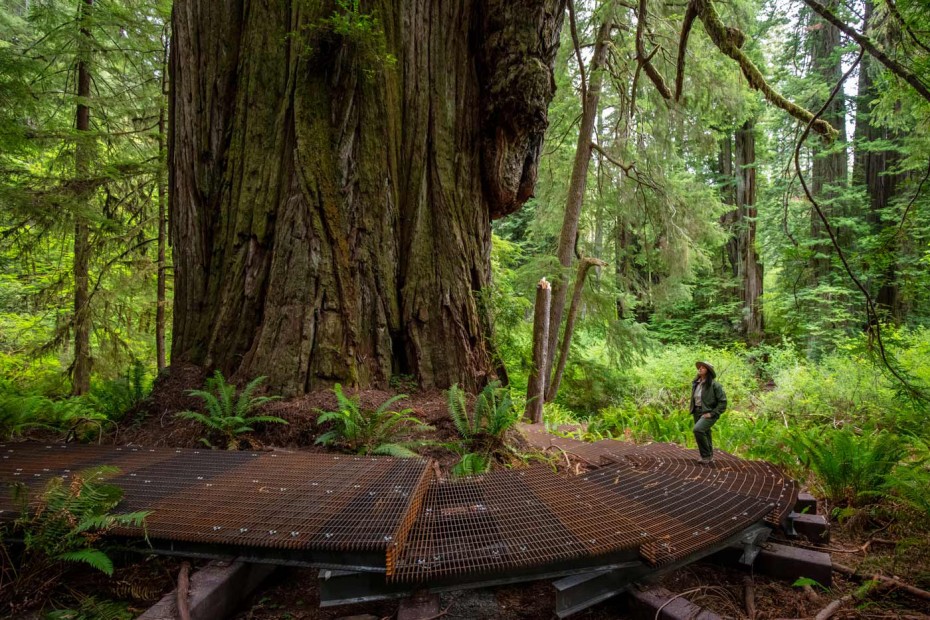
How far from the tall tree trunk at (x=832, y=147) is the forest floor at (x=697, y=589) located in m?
11.1

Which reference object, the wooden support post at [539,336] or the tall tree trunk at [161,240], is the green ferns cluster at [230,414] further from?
the tall tree trunk at [161,240]

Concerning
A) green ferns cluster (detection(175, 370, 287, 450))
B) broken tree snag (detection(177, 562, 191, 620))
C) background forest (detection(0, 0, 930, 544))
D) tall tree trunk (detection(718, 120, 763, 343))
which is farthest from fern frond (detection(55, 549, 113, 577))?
tall tree trunk (detection(718, 120, 763, 343))

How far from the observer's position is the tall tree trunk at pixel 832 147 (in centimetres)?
1156

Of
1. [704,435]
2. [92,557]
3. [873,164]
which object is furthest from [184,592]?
[873,164]

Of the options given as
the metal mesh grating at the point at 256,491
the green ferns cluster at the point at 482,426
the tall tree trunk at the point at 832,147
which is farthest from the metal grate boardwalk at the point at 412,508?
the tall tree trunk at the point at 832,147

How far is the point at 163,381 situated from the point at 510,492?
135 inches

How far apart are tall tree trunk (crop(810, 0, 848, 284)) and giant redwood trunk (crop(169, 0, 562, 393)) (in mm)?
11352

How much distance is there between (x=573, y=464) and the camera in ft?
12.3

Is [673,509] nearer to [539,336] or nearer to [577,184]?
[539,336]

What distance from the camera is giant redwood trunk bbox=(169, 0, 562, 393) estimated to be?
386 centimetres

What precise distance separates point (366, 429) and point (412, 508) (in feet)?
3.75

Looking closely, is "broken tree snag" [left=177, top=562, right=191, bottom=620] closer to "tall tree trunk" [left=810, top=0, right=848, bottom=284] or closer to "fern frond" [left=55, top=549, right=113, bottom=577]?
"fern frond" [left=55, top=549, right=113, bottom=577]

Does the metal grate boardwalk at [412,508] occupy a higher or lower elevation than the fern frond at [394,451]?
lower

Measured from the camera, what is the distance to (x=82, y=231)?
6.91m
